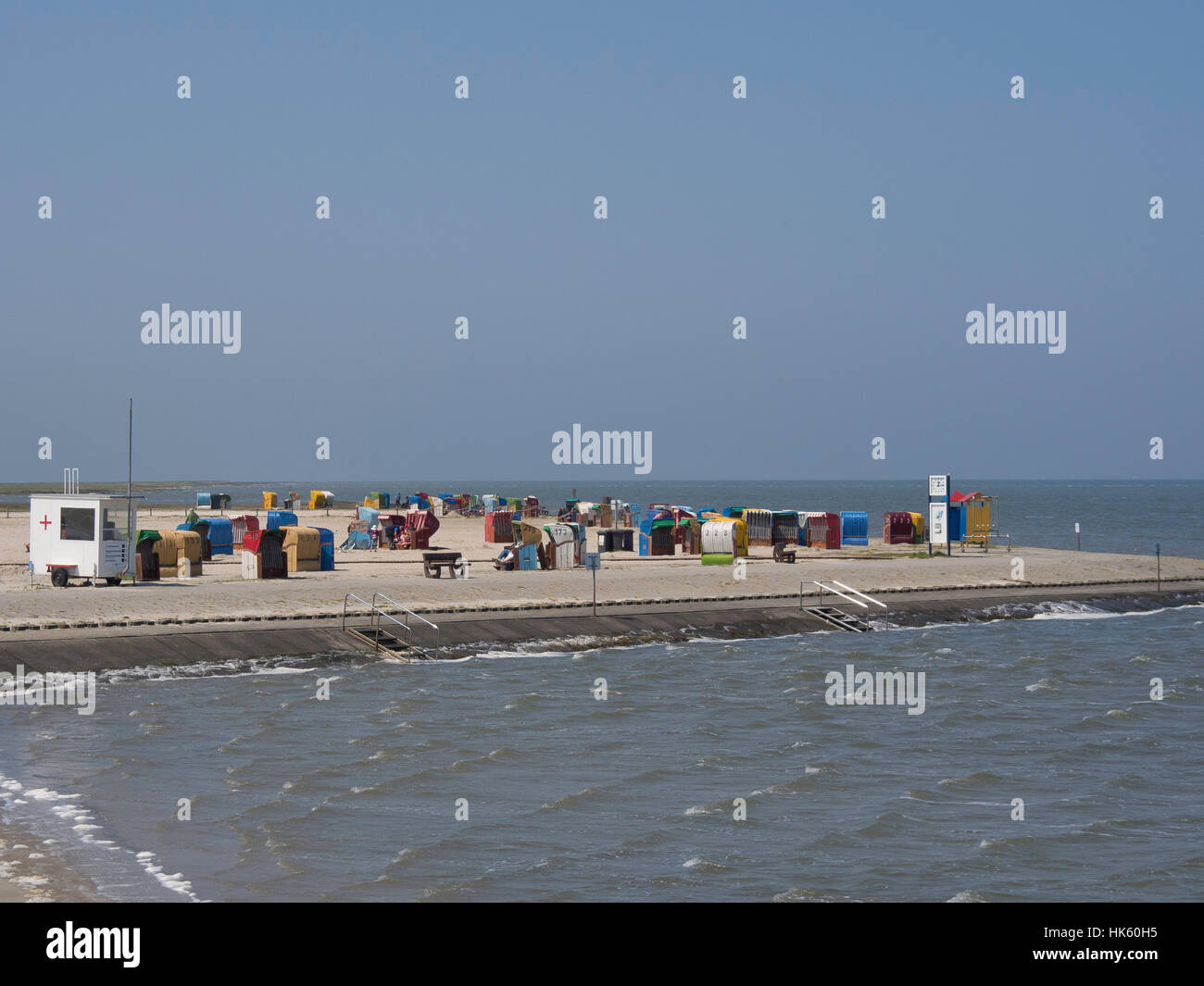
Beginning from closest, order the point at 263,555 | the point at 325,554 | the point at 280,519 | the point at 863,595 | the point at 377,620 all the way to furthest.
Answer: the point at 377,620 → the point at 863,595 → the point at 263,555 → the point at 325,554 → the point at 280,519

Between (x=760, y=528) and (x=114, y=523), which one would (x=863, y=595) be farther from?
(x=760, y=528)

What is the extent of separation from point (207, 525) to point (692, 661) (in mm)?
26527

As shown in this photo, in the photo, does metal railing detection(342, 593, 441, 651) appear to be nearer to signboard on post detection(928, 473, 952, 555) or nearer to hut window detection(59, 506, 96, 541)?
hut window detection(59, 506, 96, 541)

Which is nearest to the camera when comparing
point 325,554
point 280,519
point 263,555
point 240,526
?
point 263,555

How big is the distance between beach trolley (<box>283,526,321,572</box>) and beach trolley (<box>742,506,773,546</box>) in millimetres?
24659

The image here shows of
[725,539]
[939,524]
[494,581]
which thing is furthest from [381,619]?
[939,524]

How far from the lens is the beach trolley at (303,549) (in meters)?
46.2

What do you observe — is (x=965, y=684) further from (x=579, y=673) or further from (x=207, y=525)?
(x=207, y=525)

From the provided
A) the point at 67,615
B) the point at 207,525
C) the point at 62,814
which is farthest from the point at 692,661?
the point at 207,525

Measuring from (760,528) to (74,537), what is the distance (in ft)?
120

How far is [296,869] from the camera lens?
14.9 metres

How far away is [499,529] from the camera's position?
68312 mm

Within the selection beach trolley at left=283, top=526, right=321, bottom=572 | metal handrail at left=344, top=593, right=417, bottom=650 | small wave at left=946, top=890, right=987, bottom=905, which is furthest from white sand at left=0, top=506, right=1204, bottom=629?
small wave at left=946, top=890, right=987, bottom=905

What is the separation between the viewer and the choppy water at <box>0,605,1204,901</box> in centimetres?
1496
